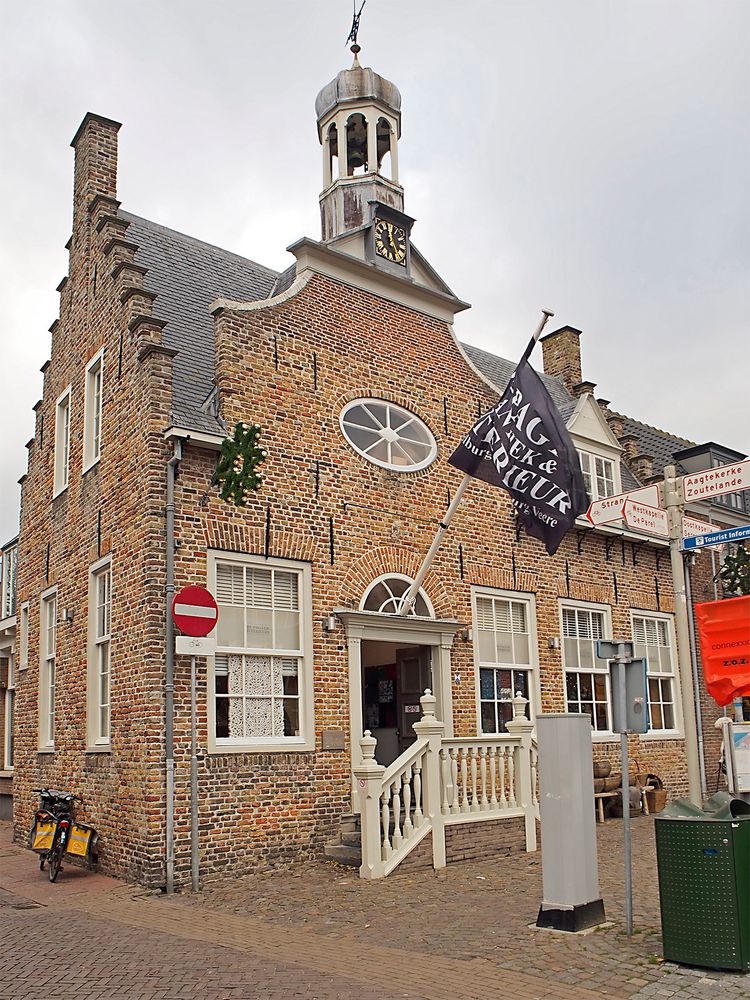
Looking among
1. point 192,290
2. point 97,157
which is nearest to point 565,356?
point 192,290

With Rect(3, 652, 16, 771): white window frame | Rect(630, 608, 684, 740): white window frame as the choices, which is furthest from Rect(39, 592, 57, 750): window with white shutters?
Rect(630, 608, 684, 740): white window frame

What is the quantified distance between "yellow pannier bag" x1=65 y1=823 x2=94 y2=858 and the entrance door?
15.8 ft

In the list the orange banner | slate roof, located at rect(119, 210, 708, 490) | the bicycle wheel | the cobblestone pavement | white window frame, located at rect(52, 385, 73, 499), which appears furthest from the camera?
white window frame, located at rect(52, 385, 73, 499)

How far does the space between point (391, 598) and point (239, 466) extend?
308 cm

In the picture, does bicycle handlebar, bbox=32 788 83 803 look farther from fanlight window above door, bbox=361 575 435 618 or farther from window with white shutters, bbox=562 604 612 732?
window with white shutters, bbox=562 604 612 732

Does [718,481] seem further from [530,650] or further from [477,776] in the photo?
[530,650]

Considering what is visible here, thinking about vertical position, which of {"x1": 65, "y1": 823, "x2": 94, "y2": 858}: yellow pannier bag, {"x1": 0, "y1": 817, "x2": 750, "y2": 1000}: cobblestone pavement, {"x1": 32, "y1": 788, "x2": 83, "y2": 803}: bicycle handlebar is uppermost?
{"x1": 32, "y1": 788, "x2": 83, "y2": 803}: bicycle handlebar

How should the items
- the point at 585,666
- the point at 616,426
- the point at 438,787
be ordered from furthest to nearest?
the point at 616,426 → the point at 585,666 → the point at 438,787

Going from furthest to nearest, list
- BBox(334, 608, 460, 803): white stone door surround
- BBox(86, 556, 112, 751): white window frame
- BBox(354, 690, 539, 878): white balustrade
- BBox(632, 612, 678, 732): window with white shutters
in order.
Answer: BBox(632, 612, 678, 732): window with white shutters
BBox(334, 608, 460, 803): white stone door surround
BBox(86, 556, 112, 751): white window frame
BBox(354, 690, 539, 878): white balustrade

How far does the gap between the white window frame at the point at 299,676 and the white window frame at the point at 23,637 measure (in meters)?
5.74

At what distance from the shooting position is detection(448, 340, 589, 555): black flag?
10789mm

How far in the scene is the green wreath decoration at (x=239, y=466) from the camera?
11750 mm

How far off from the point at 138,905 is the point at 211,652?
8.83ft

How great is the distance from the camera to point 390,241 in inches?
606
